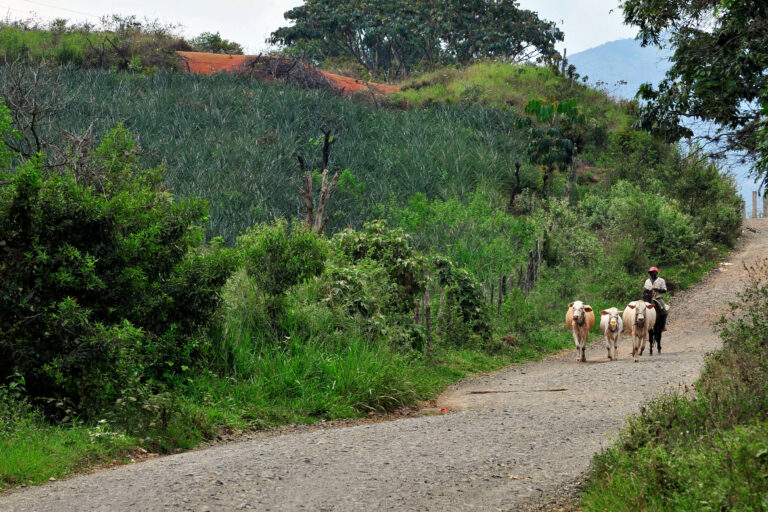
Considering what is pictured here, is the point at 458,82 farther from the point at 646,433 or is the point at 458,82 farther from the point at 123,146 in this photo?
the point at 646,433

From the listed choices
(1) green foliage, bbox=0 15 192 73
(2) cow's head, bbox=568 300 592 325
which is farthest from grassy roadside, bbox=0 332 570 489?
(1) green foliage, bbox=0 15 192 73

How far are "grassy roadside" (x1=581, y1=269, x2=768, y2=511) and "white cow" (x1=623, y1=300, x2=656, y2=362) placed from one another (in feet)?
24.4

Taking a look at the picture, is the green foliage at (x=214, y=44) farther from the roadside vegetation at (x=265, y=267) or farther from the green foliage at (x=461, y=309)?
the green foliage at (x=461, y=309)

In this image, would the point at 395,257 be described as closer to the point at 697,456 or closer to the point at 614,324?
the point at 614,324

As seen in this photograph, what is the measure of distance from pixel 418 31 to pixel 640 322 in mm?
47400

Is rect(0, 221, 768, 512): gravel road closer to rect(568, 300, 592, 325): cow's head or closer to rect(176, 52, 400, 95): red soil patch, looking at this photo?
rect(568, 300, 592, 325): cow's head

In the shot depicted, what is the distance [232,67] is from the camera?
4400 centimetres

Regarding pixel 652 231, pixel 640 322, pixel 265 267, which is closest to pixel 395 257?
pixel 265 267

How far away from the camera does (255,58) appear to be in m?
45.7

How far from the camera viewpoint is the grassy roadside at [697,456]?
14.6ft

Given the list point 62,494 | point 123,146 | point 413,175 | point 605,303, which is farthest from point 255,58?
point 62,494

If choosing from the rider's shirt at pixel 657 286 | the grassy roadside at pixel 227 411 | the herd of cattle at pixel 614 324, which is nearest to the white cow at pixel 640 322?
the herd of cattle at pixel 614 324

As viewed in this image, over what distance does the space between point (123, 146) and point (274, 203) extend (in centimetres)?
1607

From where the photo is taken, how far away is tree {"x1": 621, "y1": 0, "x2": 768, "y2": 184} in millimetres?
14438
